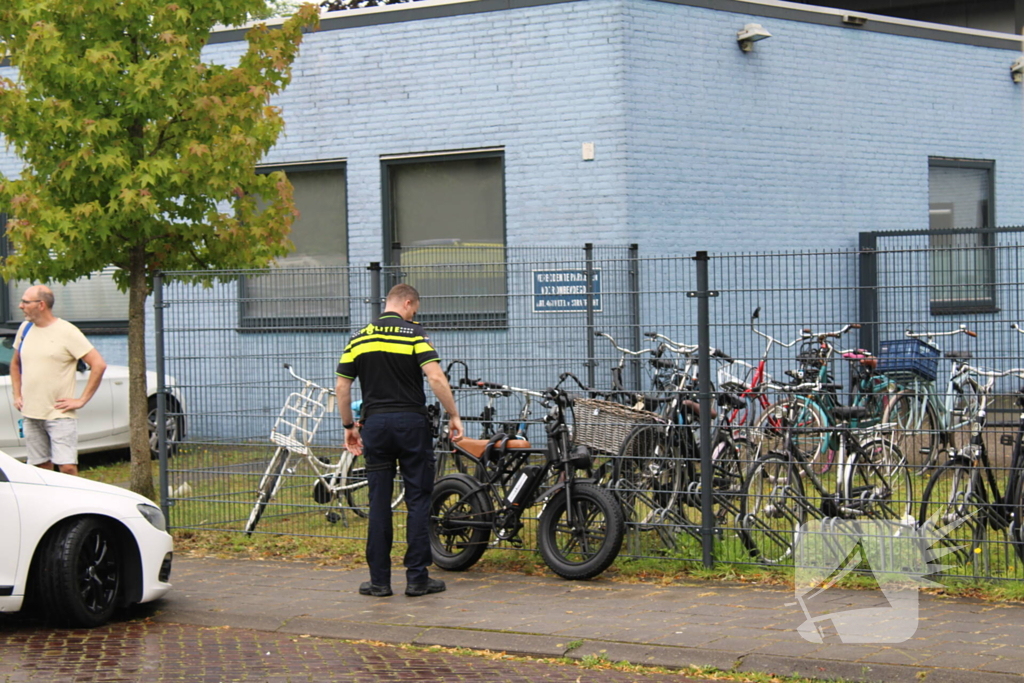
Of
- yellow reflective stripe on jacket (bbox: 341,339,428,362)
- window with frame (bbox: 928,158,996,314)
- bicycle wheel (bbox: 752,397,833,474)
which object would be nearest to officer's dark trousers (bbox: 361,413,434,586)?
yellow reflective stripe on jacket (bbox: 341,339,428,362)

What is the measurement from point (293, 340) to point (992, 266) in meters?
5.09

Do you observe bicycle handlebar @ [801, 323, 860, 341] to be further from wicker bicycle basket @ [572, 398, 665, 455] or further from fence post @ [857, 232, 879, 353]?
wicker bicycle basket @ [572, 398, 665, 455]

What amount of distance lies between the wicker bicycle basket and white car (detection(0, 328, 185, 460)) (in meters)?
5.83

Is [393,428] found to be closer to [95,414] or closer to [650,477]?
[650,477]

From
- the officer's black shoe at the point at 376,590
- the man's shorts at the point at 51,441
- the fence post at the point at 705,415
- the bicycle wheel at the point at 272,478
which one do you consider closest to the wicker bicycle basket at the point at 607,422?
the fence post at the point at 705,415

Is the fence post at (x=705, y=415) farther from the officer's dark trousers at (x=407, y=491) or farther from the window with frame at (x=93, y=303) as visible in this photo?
the window with frame at (x=93, y=303)

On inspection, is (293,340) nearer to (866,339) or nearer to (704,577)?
(704,577)

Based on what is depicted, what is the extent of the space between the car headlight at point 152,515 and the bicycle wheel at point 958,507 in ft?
14.9

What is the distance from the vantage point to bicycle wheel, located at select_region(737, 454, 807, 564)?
831 centimetres

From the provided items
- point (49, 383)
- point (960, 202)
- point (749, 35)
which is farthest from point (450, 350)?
point (960, 202)

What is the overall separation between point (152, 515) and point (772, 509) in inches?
150

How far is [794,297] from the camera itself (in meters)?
8.52

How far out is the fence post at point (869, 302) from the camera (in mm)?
8133

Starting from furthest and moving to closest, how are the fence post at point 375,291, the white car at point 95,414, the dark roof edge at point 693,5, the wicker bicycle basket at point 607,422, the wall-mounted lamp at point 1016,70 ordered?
the wall-mounted lamp at point 1016,70 < the dark roof edge at point 693,5 < the white car at point 95,414 < the fence post at point 375,291 < the wicker bicycle basket at point 607,422
